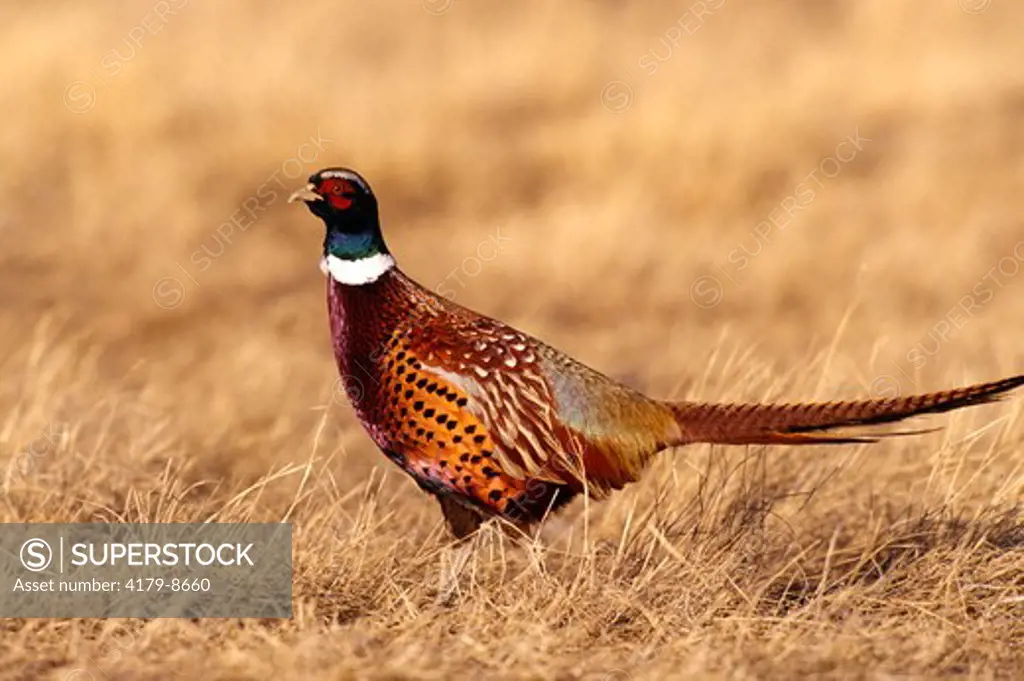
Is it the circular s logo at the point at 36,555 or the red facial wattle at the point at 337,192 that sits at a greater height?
the red facial wattle at the point at 337,192

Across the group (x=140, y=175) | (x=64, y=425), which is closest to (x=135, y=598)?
(x=64, y=425)

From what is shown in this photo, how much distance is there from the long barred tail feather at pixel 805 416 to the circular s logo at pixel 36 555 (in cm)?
171

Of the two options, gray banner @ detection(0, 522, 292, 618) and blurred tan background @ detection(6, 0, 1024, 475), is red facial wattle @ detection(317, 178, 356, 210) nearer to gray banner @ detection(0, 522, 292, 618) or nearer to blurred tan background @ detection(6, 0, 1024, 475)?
gray banner @ detection(0, 522, 292, 618)

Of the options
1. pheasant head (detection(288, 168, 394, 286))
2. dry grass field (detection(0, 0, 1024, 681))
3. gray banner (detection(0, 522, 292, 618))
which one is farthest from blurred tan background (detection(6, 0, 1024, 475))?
pheasant head (detection(288, 168, 394, 286))

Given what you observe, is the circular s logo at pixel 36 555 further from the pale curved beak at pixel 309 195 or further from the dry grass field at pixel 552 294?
the pale curved beak at pixel 309 195

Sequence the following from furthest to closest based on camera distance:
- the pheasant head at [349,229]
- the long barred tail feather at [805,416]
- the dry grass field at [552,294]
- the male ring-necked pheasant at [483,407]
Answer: the pheasant head at [349,229] → the male ring-necked pheasant at [483,407] → the long barred tail feather at [805,416] → the dry grass field at [552,294]

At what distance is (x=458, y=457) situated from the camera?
4863 millimetres

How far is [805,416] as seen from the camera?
4855mm

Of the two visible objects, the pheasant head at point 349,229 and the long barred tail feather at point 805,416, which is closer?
the long barred tail feather at point 805,416

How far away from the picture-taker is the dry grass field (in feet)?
15.2

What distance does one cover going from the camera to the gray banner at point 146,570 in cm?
468

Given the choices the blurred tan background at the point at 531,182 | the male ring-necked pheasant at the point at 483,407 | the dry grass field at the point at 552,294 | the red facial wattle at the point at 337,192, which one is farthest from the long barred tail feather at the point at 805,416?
the blurred tan background at the point at 531,182

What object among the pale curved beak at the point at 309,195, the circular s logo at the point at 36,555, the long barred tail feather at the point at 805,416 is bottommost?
the circular s logo at the point at 36,555

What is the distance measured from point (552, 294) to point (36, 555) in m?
5.06
